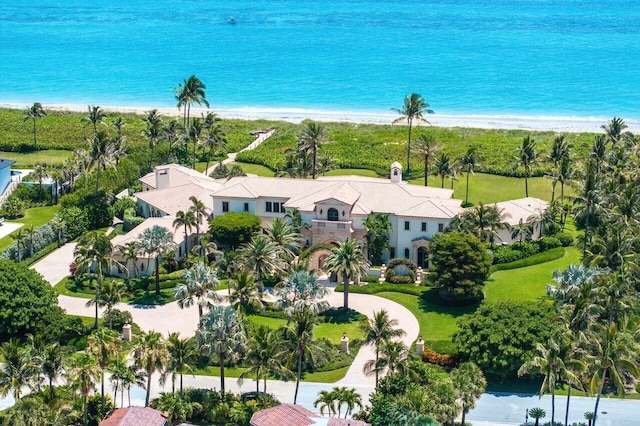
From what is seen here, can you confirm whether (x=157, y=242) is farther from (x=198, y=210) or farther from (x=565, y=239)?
(x=565, y=239)

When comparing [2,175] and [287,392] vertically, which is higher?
[2,175]

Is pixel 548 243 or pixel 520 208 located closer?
pixel 548 243

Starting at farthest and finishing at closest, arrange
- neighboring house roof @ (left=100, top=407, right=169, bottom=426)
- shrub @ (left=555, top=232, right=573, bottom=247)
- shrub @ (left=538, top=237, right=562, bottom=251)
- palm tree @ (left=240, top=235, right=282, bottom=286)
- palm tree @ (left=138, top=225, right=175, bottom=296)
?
1. shrub @ (left=555, top=232, right=573, bottom=247)
2. shrub @ (left=538, top=237, right=562, bottom=251)
3. palm tree @ (left=138, top=225, right=175, bottom=296)
4. palm tree @ (left=240, top=235, right=282, bottom=286)
5. neighboring house roof @ (left=100, top=407, right=169, bottom=426)

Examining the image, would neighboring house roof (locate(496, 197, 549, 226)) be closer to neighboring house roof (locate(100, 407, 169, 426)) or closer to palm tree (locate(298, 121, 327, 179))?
palm tree (locate(298, 121, 327, 179))

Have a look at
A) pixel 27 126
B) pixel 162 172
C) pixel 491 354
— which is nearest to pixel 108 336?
pixel 491 354

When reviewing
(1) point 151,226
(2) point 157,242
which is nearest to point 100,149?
(1) point 151,226

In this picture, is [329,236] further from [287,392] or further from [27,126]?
[27,126]

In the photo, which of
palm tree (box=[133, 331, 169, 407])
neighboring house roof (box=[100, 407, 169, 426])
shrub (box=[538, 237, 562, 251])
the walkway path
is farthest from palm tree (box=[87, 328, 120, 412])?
the walkway path
